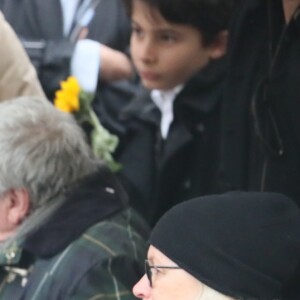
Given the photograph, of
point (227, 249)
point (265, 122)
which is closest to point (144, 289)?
point (227, 249)

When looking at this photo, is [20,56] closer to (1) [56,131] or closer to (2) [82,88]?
(2) [82,88]

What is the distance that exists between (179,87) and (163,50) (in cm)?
12

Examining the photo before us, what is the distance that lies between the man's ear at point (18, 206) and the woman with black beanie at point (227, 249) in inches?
24.7

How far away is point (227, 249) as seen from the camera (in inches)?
70.1

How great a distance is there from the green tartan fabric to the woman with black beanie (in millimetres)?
456

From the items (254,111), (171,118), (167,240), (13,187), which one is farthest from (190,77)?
(167,240)

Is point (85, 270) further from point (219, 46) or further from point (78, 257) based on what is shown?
point (219, 46)

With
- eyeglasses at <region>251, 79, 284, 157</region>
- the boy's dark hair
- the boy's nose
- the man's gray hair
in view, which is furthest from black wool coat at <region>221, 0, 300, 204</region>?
the boy's nose

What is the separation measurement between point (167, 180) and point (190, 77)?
29 cm

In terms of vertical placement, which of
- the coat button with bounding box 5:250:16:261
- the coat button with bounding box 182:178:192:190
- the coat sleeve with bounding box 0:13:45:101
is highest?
the coat sleeve with bounding box 0:13:45:101

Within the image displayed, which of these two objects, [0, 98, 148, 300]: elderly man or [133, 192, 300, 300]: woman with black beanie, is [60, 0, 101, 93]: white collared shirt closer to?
[0, 98, 148, 300]: elderly man

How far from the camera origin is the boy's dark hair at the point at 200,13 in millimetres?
2631

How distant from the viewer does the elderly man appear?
7.73 ft

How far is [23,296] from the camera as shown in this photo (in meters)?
2.39
